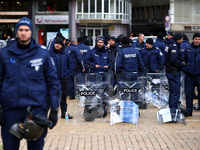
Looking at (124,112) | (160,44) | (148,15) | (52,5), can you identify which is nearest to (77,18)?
(52,5)

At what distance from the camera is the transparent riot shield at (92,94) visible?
10750mm

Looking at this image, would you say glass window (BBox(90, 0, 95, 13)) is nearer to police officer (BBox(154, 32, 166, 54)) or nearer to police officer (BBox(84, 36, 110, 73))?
police officer (BBox(154, 32, 166, 54))

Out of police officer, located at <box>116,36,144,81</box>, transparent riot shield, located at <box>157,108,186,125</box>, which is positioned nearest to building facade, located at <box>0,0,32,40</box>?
police officer, located at <box>116,36,144,81</box>

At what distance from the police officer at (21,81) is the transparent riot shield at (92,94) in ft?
18.2

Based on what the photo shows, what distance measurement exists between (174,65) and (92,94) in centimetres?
201

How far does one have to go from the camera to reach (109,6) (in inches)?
2078

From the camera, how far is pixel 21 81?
5.04 meters

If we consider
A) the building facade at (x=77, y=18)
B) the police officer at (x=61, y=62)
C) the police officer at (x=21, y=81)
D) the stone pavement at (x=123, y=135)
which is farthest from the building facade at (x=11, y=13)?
the police officer at (x=21, y=81)

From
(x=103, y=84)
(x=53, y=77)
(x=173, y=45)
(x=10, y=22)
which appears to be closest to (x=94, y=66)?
(x=103, y=84)

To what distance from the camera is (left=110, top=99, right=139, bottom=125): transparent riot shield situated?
10273mm

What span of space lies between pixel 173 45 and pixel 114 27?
137 feet

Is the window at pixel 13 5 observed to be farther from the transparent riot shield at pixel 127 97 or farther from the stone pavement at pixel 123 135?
→ the stone pavement at pixel 123 135

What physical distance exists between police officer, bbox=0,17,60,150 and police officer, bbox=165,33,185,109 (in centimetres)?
571

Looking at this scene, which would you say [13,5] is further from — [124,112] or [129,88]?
[124,112]
